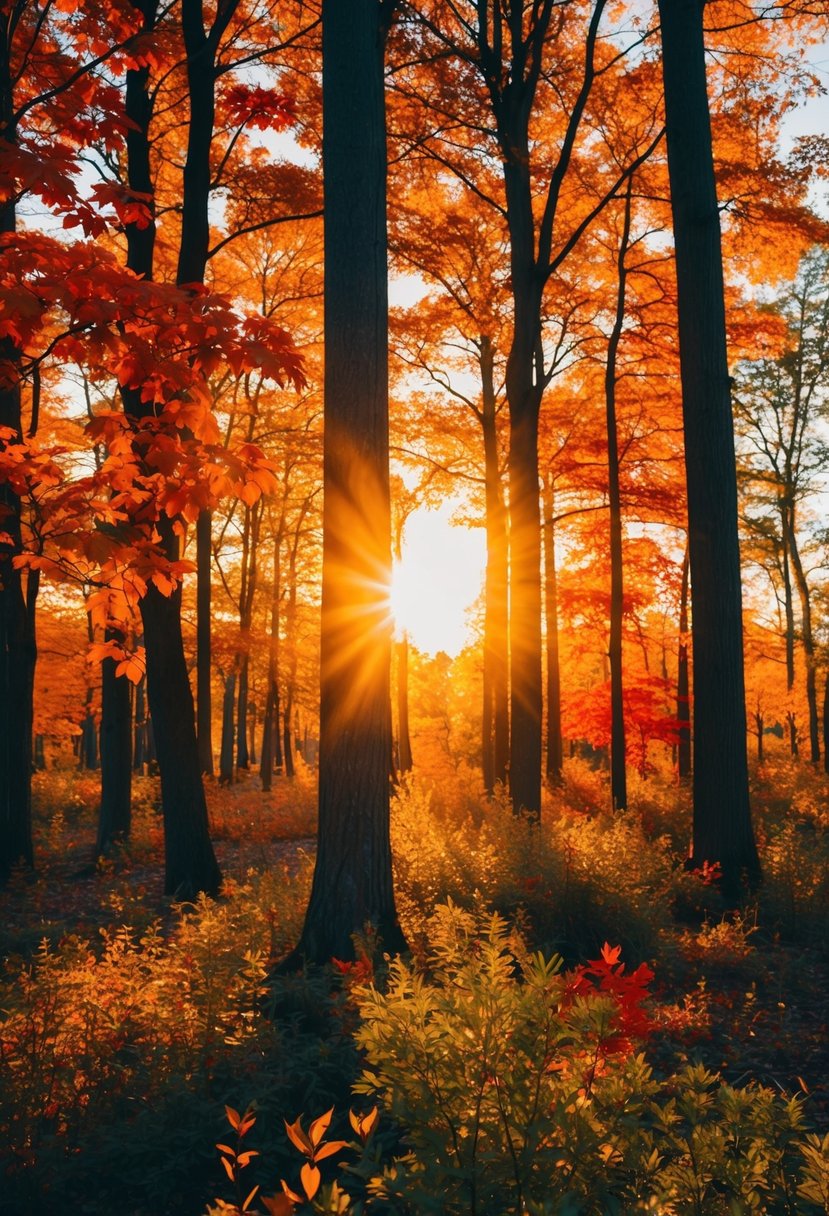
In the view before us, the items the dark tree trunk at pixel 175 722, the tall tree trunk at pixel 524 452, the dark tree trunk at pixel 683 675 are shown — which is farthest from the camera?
the dark tree trunk at pixel 683 675

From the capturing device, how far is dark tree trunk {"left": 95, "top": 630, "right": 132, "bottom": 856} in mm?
11641

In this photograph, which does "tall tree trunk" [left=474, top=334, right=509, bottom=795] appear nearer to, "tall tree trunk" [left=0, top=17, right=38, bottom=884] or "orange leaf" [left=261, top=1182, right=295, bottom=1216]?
"tall tree trunk" [left=0, top=17, right=38, bottom=884]

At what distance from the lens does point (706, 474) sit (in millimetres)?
8398

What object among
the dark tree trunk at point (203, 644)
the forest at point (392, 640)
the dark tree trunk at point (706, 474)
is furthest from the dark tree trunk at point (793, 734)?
the dark tree trunk at point (706, 474)

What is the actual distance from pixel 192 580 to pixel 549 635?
35.3 ft

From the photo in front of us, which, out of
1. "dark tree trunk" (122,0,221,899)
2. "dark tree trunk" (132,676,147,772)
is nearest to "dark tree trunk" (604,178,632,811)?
"dark tree trunk" (122,0,221,899)

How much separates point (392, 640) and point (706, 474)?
3509 millimetres

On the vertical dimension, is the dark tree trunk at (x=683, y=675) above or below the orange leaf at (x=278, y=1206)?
above

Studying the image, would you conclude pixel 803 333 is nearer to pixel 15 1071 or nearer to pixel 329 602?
pixel 329 602

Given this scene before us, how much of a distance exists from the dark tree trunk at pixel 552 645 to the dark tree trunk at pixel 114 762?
9272mm

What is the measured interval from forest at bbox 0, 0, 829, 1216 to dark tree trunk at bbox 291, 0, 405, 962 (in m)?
0.03

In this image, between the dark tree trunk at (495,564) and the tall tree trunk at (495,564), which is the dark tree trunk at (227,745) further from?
the tall tree trunk at (495,564)

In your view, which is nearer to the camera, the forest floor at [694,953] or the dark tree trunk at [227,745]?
the forest floor at [694,953]

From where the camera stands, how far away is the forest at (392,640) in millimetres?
2436
